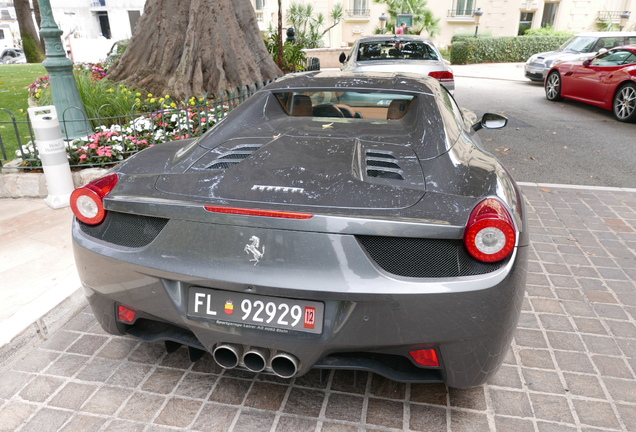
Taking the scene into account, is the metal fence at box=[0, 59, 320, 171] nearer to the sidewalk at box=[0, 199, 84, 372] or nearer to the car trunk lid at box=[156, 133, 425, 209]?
the sidewalk at box=[0, 199, 84, 372]

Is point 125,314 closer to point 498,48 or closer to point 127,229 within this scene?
point 127,229

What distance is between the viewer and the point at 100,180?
2.30 meters

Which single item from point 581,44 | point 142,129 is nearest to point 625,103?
point 581,44

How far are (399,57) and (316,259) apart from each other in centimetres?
806

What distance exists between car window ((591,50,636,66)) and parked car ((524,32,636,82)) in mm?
3715

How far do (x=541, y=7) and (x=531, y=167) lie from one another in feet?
128

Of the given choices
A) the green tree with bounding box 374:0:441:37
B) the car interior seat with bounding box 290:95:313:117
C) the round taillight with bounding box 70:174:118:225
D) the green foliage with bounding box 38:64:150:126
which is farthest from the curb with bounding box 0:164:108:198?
the green tree with bounding box 374:0:441:37

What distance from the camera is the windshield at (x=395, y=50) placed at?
9.02m

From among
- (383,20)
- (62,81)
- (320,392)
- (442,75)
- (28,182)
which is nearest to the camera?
(320,392)

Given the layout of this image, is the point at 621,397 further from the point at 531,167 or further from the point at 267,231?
the point at 531,167

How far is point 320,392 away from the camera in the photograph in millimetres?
2381

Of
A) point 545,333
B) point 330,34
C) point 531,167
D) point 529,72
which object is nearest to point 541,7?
point 330,34

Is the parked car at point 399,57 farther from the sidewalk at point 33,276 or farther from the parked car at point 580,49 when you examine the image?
the parked car at point 580,49

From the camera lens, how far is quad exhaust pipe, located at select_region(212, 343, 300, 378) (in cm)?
198
